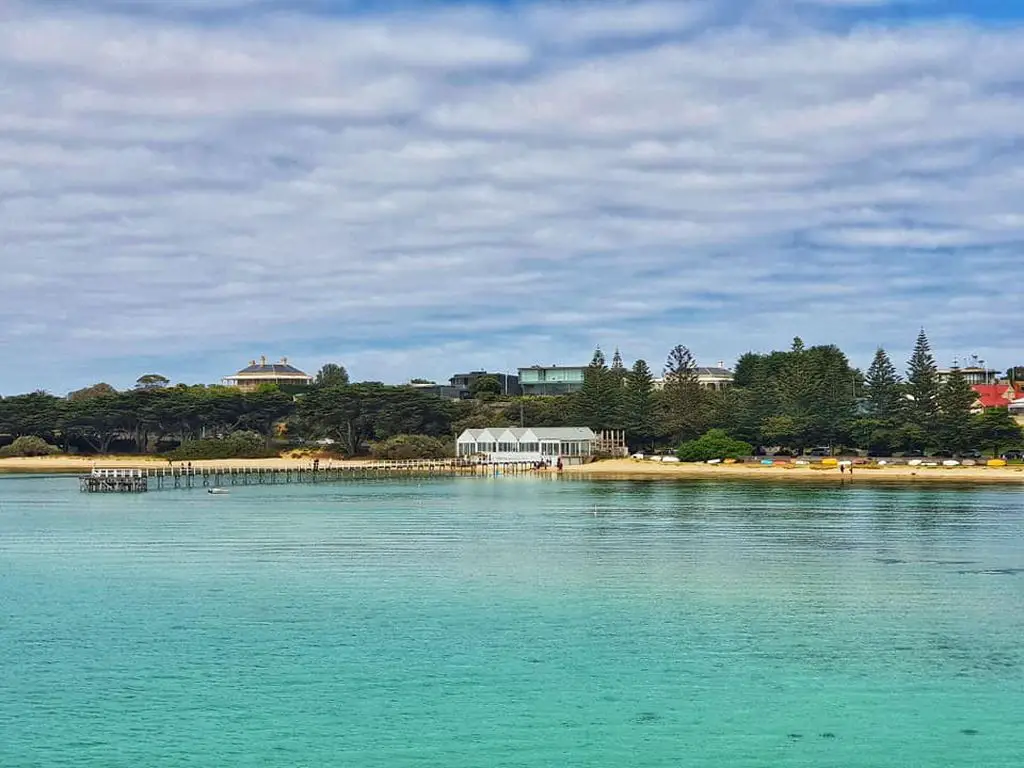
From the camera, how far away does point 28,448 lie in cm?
13912

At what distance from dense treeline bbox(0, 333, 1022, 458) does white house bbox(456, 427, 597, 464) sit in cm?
381

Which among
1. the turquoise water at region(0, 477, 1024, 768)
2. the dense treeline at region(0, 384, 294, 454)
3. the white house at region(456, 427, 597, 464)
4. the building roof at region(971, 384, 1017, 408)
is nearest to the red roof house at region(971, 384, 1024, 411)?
the building roof at region(971, 384, 1017, 408)

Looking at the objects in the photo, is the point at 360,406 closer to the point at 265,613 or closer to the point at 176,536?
the point at 176,536

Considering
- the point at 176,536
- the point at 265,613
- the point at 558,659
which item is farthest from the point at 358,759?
the point at 176,536

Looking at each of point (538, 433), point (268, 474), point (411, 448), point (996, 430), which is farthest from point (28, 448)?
point (996, 430)

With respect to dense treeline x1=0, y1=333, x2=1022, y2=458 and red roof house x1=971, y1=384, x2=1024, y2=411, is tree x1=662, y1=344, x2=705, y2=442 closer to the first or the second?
dense treeline x1=0, y1=333, x2=1022, y2=458

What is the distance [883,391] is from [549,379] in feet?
269

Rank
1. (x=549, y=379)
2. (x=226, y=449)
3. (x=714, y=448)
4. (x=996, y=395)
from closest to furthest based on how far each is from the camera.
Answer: (x=714, y=448)
(x=226, y=449)
(x=996, y=395)
(x=549, y=379)

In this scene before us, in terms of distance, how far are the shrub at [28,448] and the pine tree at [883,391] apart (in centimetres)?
9061

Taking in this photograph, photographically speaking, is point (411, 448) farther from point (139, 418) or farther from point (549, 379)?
point (549, 379)

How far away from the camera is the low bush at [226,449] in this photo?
5295 inches

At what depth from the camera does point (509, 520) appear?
6788 centimetres

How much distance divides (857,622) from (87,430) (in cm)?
12073

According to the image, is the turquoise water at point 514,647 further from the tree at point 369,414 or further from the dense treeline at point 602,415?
the tree at point 369,414
